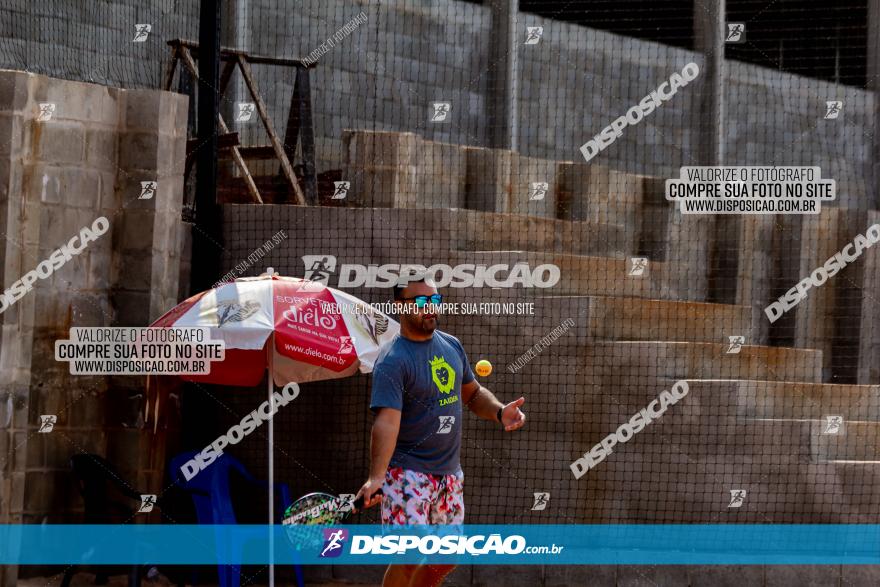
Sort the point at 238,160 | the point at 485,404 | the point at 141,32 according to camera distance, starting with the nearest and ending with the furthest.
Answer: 1. the point at 485,404
2. the point at 238,160
3. the point at 141,32

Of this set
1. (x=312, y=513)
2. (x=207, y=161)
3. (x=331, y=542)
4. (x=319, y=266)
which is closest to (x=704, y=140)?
(x=319, y=266)

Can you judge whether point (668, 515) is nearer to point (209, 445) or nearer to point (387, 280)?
point (387, 280)

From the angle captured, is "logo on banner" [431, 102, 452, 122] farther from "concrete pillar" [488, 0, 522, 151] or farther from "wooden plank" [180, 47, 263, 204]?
"wooden plank" [180, 47, 263, 204]

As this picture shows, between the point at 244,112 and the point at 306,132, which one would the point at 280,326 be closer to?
the point at 306,132

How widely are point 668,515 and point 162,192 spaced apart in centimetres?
464

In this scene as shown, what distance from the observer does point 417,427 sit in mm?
7754

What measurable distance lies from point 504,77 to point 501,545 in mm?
6949

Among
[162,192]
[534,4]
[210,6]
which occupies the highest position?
[534,4]

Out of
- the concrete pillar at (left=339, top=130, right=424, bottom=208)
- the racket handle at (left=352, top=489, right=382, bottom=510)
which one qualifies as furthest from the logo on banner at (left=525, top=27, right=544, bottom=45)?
the racket handle at (left=352, top=489, right=382, bottom=510)

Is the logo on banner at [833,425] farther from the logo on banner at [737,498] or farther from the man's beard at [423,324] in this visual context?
the man's beard at [423,324]

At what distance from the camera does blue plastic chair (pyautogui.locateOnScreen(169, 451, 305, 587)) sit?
996 cm

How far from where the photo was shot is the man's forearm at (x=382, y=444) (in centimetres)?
755

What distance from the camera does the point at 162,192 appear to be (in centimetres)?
1074

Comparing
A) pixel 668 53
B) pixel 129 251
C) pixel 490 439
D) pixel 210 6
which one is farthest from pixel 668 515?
pixel 668 53
